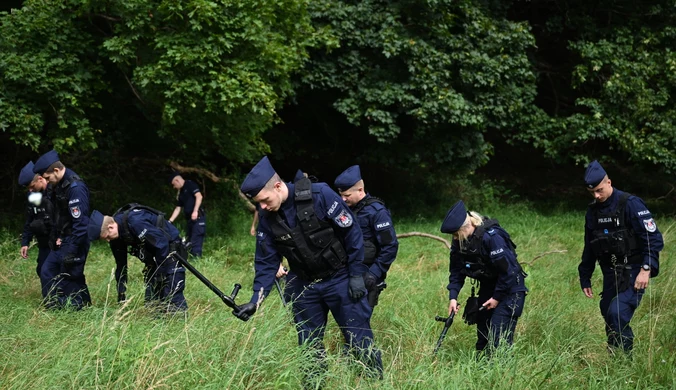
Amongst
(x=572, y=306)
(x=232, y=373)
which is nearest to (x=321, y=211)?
(x=232, y=373)

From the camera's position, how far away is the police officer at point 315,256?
15.0 feet

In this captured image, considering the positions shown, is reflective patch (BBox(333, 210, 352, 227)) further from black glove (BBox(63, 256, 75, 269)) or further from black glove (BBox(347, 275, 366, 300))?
black glove (BBox(63, 256, 75, 269))

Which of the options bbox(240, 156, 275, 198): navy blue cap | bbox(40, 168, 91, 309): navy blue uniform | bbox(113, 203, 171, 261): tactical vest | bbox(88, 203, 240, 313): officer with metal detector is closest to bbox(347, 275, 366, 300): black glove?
bbox(240, 156, 275, 198): navy blue cap

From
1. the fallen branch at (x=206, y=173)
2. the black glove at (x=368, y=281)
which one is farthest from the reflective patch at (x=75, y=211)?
the fallen branch at (x=206, y=173)

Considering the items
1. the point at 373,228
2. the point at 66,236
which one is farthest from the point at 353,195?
the point at 66,236

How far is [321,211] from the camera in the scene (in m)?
4.65

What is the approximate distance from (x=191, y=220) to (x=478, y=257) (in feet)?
22.2

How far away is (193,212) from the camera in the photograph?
36.7 feet

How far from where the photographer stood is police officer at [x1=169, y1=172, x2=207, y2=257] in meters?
11.2

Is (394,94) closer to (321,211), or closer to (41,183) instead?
(41,183)

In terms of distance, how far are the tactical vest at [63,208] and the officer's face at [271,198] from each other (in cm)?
343

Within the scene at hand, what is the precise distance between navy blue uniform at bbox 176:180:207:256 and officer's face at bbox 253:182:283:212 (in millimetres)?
6730

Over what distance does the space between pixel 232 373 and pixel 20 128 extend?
8.04 metres

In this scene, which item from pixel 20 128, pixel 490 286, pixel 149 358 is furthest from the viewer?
pixel 20 128
